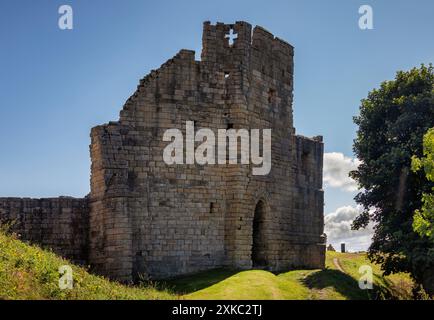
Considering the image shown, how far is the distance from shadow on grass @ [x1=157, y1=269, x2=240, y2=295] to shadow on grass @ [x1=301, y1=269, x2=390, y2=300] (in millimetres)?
2971

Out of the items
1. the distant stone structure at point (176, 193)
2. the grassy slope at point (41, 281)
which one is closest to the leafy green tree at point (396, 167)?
the distant stone structure at point (176, 193)

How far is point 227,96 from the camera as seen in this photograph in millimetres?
24156

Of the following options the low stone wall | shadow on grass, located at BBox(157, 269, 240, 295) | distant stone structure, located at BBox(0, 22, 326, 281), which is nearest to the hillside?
shadow on grass, located at BBox(157, 269, 240, 295)

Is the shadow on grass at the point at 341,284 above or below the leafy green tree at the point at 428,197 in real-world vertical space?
below

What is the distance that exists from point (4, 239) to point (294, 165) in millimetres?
12820

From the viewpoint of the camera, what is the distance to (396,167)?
83.9 feet

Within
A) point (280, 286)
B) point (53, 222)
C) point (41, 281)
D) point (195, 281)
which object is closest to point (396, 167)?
point (280, 286)

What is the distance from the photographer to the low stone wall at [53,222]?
73.0 feet

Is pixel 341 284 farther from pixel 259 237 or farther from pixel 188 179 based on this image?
pixel 188 179

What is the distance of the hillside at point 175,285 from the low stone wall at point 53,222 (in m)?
2.04

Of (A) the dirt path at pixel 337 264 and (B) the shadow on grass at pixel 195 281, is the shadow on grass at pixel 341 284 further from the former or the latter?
(A) the dirt path at pixel 337 264

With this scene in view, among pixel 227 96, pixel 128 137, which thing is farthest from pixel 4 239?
pixel 227 96

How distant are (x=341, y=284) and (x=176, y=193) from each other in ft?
21.7

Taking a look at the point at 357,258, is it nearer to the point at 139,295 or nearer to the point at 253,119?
the point at 253,119
